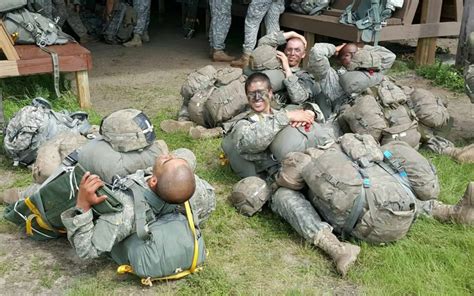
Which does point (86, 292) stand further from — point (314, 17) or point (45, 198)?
point (314, 17)

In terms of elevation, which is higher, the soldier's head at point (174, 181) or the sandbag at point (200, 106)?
the soldier's head at point (174, 181)

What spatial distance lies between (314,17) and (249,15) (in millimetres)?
959

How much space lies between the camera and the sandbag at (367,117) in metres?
4.46

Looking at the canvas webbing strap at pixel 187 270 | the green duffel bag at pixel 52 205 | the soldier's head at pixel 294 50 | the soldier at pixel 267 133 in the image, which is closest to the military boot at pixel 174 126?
the soldier's head at pixel 294 50

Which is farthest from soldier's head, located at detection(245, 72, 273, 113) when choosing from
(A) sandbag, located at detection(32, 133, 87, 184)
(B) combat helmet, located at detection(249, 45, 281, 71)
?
(A) sandbag, located at detection(32, 133, 87, 184)

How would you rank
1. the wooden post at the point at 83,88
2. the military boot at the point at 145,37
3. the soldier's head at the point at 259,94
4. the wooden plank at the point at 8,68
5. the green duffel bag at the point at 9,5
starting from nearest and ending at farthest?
the soldier's head at the point at 259,94 < the wooden plank at the point at 8,68 < the green duffel bag at the point at 9,5 < the wooden post at the point at 83,88 < the military boot at the point at 145,37

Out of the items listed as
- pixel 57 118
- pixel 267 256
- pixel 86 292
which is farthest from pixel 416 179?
pixel 57 118

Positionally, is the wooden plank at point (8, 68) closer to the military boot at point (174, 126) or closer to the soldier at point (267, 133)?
the military boot at point (174, 126)

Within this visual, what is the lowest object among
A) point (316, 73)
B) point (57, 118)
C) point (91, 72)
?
point (91, 72)

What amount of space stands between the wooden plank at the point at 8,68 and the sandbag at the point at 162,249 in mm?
3412

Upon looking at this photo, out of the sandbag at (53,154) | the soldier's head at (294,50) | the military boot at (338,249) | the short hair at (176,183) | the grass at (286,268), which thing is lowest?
the grass at (286,268)

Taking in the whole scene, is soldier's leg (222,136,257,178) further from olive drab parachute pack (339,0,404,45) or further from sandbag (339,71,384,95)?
olive drab parachute pack (339,0,404,45)

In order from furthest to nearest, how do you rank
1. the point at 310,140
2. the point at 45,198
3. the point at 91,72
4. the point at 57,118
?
the point at 91,72 < the point at 57,118 < the point at 310,140 < the point at 45,198

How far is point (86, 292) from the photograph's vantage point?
307cm
